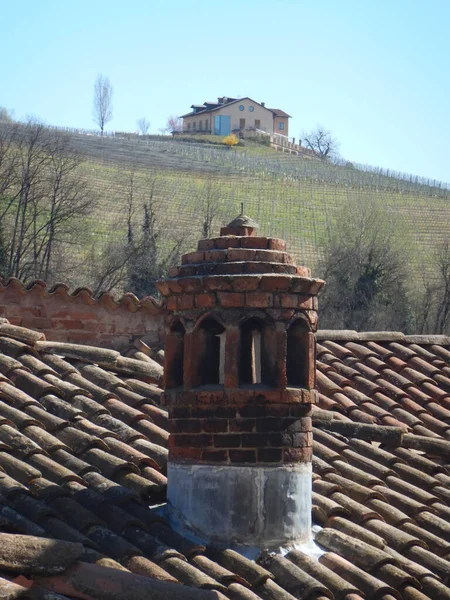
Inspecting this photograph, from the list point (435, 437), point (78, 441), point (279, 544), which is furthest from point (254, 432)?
point (435, 437)

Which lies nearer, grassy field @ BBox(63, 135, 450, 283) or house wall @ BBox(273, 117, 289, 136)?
grassy field @ BBox(63, 135, 450, 283)

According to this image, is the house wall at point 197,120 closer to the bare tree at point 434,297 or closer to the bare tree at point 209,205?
the bare tree at point 209,205

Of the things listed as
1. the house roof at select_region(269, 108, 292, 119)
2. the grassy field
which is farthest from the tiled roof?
the grassy field

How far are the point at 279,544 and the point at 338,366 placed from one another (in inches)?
146

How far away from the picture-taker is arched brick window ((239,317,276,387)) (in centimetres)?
543

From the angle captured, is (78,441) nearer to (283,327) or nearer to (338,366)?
(283,327)

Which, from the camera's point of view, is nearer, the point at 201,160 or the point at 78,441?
the point at 78,441

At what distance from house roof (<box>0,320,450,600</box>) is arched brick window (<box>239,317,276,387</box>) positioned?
84 centimetres

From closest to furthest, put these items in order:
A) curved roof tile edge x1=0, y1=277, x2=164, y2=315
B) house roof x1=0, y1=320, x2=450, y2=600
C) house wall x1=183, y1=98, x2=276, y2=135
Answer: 1. house roof x1=0, y1=320, x2=450, y2=600
2. curved roof tile edge x1=0, y1=277, x2=164, y2=315
3. house wall x1=183, y1=98, x2=276, y2=135

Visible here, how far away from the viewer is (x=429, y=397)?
873 centimetres

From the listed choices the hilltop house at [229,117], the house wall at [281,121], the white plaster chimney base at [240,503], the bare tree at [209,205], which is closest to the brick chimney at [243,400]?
the white plaster chimney base at [240,503]

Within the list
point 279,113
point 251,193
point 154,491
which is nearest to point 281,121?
point 279,113

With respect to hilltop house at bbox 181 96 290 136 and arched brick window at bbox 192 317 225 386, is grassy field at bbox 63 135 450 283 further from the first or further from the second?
arched brick window at bbox 192 317 225 386

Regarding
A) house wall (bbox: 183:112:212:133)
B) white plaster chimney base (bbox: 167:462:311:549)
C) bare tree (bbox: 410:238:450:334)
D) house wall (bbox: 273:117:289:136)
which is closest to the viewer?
white plaster chimney base (bbox: 167:462:311:549)
